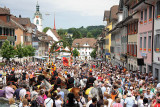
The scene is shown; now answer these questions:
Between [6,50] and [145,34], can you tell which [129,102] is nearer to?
[145,34]

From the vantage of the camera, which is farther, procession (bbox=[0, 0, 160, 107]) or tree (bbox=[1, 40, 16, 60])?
tree (bbox=[1, 40, 16, 60])

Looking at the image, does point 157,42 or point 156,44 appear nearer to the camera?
point 157,42

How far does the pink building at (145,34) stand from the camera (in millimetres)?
22909

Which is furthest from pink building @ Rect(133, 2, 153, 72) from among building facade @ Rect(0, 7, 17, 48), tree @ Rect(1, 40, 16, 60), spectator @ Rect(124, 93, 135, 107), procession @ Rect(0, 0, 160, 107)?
building facade @ Rect(0, 7, 17, 48)

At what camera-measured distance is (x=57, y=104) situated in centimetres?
1002

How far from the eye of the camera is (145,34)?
974 inches

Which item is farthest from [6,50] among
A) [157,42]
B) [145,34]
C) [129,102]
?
[129,102]

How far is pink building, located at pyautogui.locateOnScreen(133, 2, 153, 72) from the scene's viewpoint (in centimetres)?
2291

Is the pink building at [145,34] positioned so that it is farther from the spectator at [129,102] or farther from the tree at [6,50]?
the tree at [6,50]

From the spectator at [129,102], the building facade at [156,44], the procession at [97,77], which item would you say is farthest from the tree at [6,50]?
the spectator at [129,102]

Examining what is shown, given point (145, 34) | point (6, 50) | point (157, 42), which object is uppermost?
point (145, 34)

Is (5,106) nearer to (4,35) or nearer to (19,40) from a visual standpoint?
(4,35)

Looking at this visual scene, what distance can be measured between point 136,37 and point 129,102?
19.0 meters

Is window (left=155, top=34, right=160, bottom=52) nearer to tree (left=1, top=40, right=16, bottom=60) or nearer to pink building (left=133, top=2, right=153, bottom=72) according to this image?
pink building (left=133, top=2, right=153, bottom=72)
